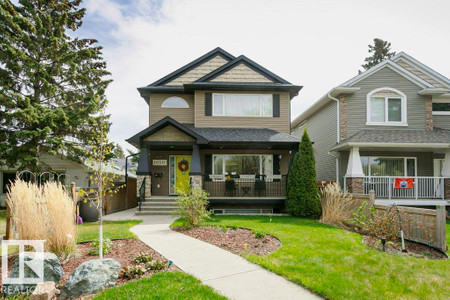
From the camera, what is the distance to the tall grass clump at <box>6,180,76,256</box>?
15.3 feet

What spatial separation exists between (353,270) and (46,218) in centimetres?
540

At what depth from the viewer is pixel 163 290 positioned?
369cm

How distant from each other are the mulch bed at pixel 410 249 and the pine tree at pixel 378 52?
1207 inches

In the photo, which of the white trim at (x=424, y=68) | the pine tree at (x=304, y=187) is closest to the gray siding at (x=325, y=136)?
the pine tree at (x=304, y=187)

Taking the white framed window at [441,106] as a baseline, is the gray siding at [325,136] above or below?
below

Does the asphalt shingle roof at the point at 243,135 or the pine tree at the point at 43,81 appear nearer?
the asphalt shingle roof at the point at 243,135

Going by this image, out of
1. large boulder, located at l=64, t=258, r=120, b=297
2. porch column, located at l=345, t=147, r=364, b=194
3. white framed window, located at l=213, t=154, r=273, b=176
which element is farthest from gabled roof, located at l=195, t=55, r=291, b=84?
large boulder, located at l=64, t=258, r=120, b=297

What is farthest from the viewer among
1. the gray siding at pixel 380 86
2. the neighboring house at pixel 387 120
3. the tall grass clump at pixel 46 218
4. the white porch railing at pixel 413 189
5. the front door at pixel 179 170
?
the front door at pixel 179 170

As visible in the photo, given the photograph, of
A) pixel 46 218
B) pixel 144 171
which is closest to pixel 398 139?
pixel 144 171

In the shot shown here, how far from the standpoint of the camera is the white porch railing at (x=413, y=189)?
1266 centimetres

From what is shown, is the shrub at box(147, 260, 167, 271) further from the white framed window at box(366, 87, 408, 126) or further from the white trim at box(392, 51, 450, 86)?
the white trim at box(392, 51, 450, 86)

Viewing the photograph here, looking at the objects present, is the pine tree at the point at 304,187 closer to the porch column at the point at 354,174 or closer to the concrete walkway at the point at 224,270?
the porch column at the point at 354,174

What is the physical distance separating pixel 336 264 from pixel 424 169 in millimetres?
12555

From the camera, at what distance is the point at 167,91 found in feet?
48.0
